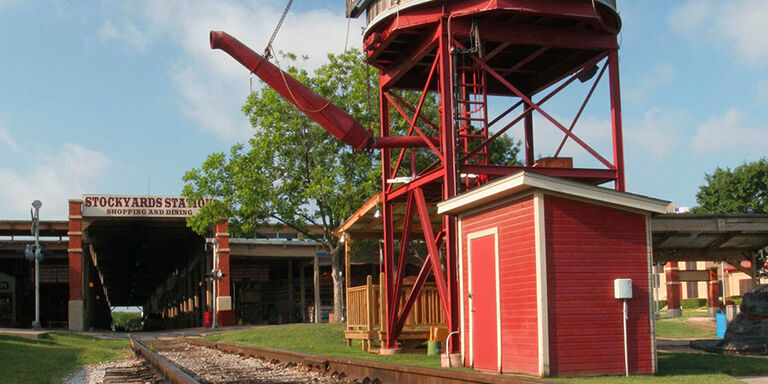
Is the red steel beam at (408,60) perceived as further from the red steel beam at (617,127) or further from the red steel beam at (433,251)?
the red steel beam at (617,127)

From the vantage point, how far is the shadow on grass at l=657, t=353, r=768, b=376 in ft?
40.9

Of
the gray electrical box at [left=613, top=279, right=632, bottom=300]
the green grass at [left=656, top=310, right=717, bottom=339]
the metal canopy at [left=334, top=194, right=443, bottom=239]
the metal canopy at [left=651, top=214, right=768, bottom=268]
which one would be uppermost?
the metal canopy at [left=334, top=194, right=443, bottom=239]

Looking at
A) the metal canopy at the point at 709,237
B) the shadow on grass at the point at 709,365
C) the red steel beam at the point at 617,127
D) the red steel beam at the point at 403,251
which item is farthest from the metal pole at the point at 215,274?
the shadow on grass at the point at 709,365

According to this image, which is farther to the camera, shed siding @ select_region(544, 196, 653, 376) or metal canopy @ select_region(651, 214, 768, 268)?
metal canopy @ select_region(651, 214, 768, 268)

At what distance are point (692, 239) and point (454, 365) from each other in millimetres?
8042

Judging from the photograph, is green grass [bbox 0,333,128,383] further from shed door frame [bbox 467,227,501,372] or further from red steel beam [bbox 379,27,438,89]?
red steel beam [bbox 379,27,438,89]

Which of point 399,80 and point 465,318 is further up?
point 399,80

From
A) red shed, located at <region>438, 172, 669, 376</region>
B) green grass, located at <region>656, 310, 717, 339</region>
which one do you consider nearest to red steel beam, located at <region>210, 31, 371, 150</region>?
red shed, located at <region>438, 172, 669, 376</region>

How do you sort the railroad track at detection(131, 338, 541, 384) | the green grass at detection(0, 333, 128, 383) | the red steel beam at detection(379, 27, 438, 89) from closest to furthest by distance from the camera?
1. the railroad track at detection(131, 338, 541, 384)
2. the green grass at detection(0, 333, 128, 383)
3. the red steel beam at detection(379, 27, 438, 89)

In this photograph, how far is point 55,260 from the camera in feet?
219

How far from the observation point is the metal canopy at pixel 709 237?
18.1m

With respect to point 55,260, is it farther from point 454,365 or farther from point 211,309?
point 454,365

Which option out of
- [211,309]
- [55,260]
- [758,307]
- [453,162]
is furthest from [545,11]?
[55,260]

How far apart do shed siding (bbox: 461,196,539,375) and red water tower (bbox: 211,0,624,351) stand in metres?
2.71
